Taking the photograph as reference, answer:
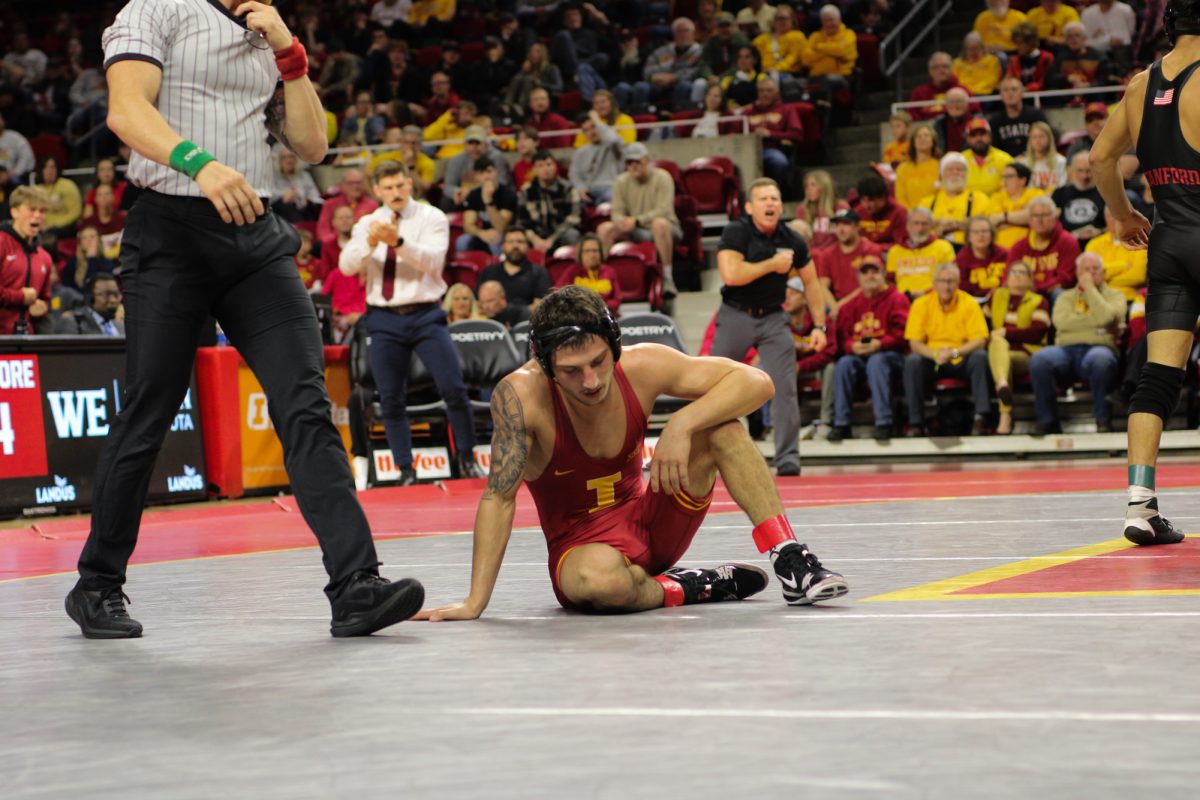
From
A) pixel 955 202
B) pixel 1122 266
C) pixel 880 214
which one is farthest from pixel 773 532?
pixel 880 214

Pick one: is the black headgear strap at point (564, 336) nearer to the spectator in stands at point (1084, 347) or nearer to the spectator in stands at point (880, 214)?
the spectator in stands at point (1084, 347)

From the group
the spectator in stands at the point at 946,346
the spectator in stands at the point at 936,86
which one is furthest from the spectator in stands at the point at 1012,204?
the spectator in stands at the point at 936,86

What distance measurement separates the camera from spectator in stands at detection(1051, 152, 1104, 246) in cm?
1284

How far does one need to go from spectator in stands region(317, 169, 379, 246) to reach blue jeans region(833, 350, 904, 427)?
5154 mm

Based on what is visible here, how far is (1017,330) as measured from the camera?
474 inches

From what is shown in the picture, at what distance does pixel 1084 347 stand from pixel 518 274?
15.7ft

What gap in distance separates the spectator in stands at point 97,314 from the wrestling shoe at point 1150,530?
9645mm

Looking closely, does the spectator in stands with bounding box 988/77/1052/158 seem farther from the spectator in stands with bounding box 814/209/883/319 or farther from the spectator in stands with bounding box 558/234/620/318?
the spectator in stands with bounding box 558/234/620/318

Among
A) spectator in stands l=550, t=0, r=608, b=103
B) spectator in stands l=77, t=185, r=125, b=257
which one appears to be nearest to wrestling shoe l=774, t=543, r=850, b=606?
spectator in stands l=77, t=185, r=125, b=257

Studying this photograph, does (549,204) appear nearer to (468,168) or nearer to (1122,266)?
(468,168)

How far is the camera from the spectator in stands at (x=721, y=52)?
17.6m

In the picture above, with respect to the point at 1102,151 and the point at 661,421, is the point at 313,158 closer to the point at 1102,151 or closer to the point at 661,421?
the point at 1102,151

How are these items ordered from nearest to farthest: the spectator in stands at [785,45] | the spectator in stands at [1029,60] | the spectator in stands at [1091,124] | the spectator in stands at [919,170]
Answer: the spectator in stands at [1091,124] < the spectator in stands at [919,170] < the spectator in stands at [1029,60] < the spectator in stands at [785,45]

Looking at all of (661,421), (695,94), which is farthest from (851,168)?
(661,421)
